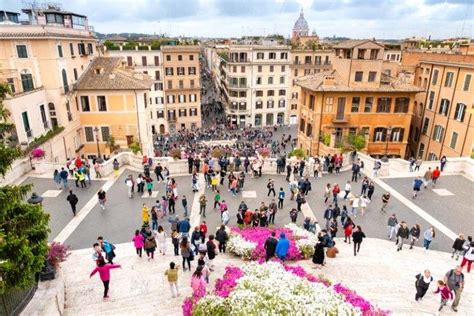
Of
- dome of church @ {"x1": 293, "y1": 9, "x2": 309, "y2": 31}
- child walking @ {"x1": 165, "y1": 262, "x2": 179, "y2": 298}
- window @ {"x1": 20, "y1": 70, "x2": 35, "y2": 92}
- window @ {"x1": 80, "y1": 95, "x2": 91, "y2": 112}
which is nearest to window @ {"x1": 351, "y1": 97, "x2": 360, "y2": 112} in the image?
window @ {"x1": 80, "y1": 95, "x2": 91, "y2": 112}

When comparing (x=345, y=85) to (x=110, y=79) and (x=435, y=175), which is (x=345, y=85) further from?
(x=110, y=79)

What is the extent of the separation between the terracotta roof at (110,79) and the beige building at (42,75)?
118 cm

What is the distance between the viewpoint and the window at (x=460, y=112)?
112 feet

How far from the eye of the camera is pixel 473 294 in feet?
39.2

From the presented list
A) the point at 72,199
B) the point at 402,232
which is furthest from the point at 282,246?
the point at 72,199

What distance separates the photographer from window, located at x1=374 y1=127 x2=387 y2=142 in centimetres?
3722

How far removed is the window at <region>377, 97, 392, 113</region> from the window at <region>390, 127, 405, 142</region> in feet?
7.79

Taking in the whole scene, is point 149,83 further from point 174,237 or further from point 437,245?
point 437,245

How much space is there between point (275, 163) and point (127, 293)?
1532 centimetres

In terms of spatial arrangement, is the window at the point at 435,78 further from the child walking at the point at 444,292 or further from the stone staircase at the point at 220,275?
the child walking at the point at 444,292

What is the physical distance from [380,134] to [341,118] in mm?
4851

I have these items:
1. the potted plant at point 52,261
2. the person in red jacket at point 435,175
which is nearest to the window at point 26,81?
the potted plant at point 52,261

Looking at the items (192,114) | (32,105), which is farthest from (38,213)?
(192,114)

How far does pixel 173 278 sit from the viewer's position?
1052 centimetres
